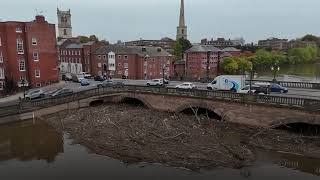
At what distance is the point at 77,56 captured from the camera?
267ft

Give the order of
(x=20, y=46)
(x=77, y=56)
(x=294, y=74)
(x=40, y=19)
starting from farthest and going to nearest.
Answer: (x=294, y=74)
(x=77, y=56)
(x=40, y=19)
(x=20, y=46)

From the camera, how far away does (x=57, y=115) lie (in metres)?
38.8

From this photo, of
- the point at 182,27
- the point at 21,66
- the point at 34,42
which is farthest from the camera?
the point at 182,27

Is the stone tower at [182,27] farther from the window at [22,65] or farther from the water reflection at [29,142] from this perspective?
→ the water reflection at [29,142]

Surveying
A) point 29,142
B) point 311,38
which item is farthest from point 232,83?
point 311,38

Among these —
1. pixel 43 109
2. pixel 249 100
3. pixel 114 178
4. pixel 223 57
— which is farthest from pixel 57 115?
pixel 223 57

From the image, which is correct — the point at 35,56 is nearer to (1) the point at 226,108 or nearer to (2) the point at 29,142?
(2) the point at 29,142

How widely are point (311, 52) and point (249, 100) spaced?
127902 mm

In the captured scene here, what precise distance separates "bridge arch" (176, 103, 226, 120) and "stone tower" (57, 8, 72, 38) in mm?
103913

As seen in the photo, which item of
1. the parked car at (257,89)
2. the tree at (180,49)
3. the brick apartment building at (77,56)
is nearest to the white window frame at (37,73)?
the brick apartment building at (77,56)

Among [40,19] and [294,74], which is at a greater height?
[40,19]

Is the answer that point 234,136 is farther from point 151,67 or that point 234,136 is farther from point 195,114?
point 151,67

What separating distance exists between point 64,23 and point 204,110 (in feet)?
353

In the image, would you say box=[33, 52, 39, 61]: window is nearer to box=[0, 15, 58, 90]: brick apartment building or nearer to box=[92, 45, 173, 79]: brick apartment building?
box=[0, 15, 58, 90]: brick apartment building
